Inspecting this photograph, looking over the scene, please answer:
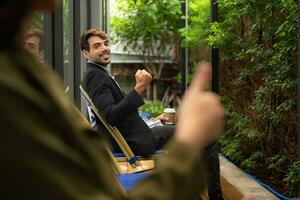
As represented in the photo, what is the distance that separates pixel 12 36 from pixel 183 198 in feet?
1.13

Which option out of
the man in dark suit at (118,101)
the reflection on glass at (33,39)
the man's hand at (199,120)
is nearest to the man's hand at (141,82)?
the man in dark suit at (118,101)

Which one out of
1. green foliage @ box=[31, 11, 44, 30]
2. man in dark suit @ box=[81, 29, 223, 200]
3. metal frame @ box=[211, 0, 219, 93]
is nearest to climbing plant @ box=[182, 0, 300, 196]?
metal frame @ box=[211, 0, 219, 93]

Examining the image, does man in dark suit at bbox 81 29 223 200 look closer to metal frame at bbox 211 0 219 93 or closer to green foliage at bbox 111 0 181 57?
metal frame at bbox 211 0 219 93

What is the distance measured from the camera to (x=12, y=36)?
738mm

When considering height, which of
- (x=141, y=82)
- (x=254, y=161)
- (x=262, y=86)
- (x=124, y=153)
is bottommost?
(x=254, y=161)

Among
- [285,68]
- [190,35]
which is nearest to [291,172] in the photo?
[285,68]

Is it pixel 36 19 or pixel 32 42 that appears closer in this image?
pixel 32 42

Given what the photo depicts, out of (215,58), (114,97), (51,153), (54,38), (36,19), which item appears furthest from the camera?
(215,58)

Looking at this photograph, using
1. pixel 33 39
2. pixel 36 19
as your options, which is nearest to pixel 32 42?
pixel 33 39

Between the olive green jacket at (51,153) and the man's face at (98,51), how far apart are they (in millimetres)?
2923

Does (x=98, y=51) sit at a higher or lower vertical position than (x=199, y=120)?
higher

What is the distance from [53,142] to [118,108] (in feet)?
8.52

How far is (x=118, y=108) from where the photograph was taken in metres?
3.31

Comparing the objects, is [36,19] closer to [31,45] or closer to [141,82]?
[31,45]
